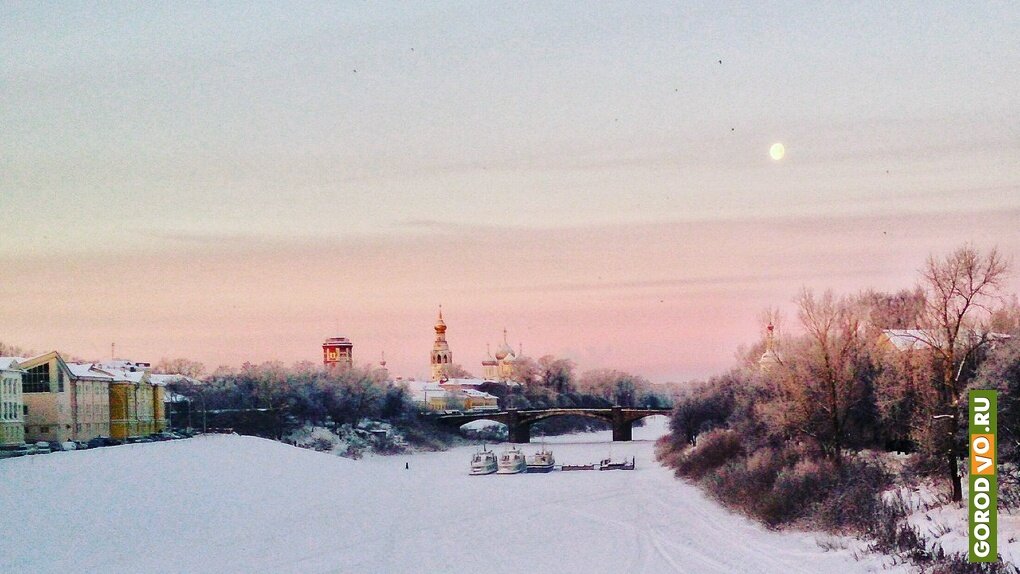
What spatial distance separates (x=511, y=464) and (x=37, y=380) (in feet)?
112

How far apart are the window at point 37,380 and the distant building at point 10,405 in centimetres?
300

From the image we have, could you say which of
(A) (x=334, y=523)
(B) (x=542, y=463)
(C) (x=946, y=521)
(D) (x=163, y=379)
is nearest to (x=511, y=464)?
(B) (x=542, y=463)

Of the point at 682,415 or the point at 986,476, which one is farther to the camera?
the point at 682,415

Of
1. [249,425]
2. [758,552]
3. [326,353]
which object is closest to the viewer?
[758,552]

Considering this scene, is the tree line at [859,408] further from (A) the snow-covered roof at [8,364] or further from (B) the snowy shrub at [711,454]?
(A) the snow-covered roof at [8,364]

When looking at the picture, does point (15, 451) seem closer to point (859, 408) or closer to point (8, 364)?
point (8, 364)

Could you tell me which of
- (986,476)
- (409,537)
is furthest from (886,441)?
(986,476)

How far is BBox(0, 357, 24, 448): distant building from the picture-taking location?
61938 millimetres

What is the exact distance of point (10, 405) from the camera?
63.5 metres

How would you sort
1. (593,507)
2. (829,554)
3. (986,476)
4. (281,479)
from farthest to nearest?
(281,479) < (593,507) < (829,554) < (986,476)

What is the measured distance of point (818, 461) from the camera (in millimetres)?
47312

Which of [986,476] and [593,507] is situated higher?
[986,476]

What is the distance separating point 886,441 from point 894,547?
19964 mm

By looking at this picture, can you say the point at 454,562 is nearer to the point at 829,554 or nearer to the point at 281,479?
the point at 829,554
